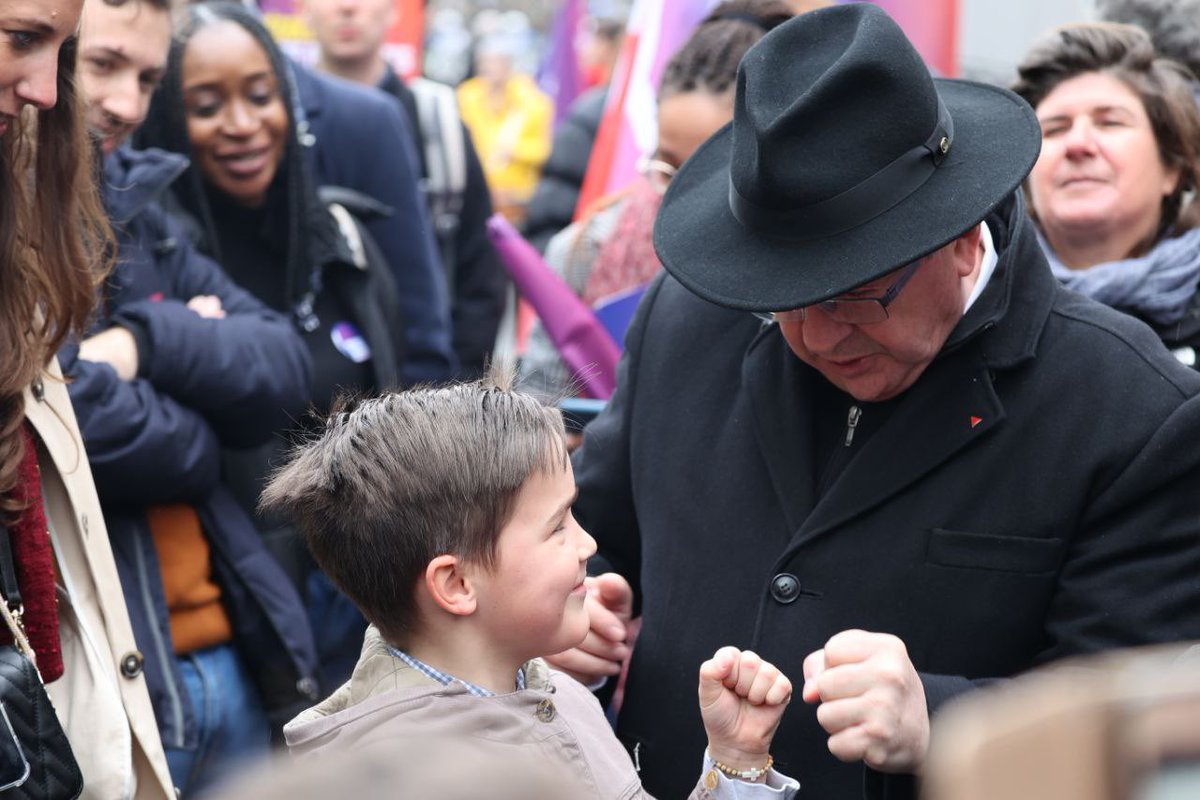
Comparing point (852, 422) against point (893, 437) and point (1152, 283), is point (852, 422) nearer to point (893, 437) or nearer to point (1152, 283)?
point (893, 437)

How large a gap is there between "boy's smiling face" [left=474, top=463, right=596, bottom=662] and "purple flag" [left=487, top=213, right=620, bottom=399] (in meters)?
1.64

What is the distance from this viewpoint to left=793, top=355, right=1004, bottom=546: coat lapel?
2279 mm

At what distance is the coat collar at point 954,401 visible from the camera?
228 centimetres

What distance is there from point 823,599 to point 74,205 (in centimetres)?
146

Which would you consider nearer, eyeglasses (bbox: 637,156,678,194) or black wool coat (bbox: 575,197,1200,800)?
black wool coat (bbox: 575,197,1200,800)

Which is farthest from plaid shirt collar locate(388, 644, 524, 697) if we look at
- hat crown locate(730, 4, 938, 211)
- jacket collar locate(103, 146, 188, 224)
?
jacket collar locate(103, 146, 188, 224)

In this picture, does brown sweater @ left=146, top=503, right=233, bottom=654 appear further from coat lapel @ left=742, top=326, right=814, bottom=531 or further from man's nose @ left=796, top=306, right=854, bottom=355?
man's nose @ left=796, top=306, right=854, bottom=355

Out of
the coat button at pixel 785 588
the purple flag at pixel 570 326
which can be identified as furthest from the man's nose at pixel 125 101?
the coat button at pixel 785 588

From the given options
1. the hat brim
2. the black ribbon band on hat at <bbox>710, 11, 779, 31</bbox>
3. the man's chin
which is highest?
the hat brim

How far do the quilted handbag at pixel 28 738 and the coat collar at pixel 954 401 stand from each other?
117 centimetres

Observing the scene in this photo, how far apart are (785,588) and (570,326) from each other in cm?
167

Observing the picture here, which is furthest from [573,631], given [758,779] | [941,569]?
[941,569]

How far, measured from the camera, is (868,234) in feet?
7.22

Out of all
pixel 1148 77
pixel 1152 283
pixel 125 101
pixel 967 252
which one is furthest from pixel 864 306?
pixel 125 101
